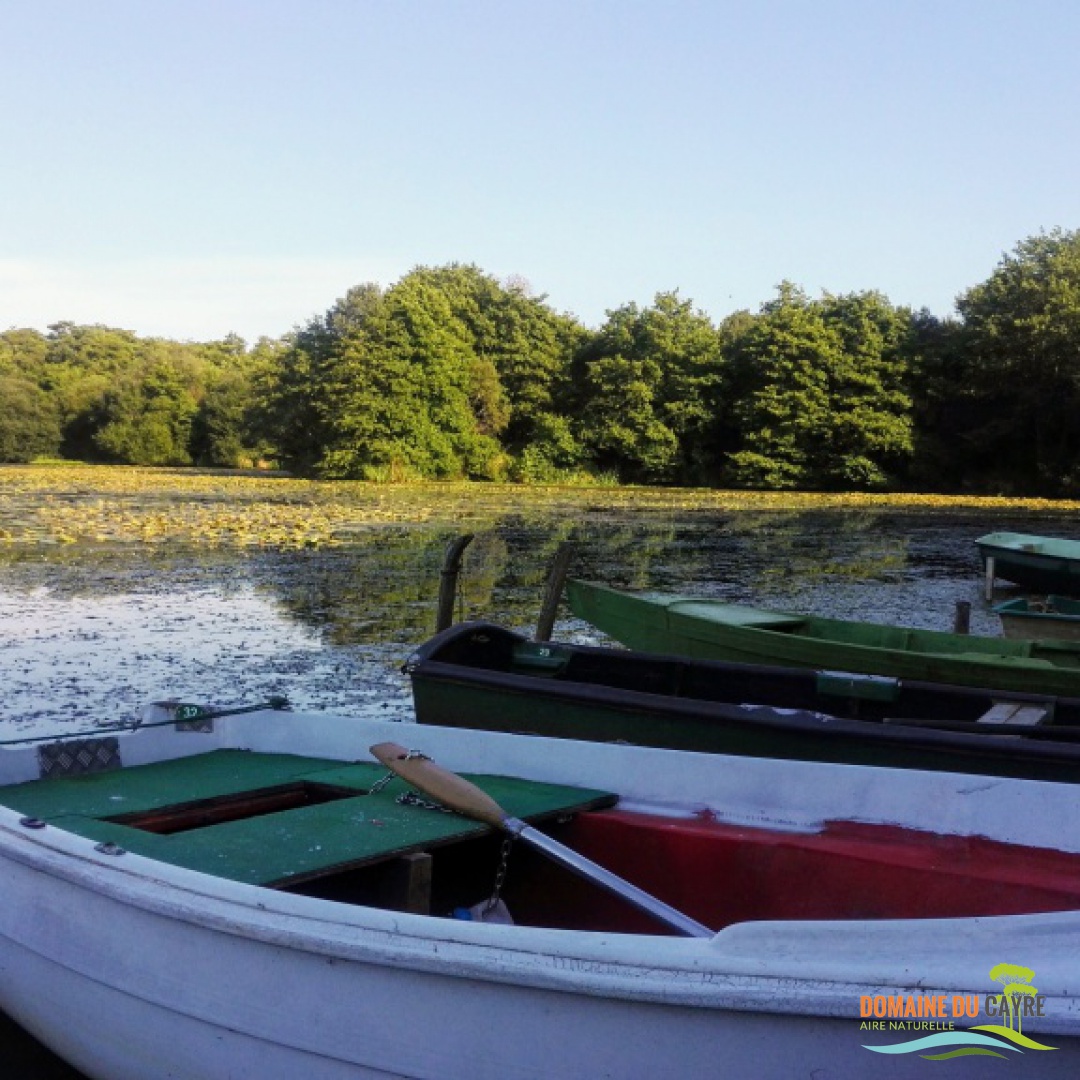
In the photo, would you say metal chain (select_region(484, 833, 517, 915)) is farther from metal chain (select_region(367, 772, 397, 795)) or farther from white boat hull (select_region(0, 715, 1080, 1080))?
white boat hull (select_region(0, 715, 1080, 1080))

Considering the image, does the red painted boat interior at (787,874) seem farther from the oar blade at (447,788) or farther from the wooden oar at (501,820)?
the oar blade at (447,788)

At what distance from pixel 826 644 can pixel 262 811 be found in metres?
3.92

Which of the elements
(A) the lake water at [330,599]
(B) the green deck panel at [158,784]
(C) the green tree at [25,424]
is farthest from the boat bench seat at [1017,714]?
(C) the green tree at [25,424]

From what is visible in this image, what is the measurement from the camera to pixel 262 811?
4.41 m

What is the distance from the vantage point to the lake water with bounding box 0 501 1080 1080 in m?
8.61

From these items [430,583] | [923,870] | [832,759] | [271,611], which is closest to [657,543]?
[430,583]

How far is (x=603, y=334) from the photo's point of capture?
50.3 metres

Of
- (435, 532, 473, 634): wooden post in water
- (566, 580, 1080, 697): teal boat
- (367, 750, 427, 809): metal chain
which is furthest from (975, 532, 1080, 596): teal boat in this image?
(367, 750, 427, 809): metal chain

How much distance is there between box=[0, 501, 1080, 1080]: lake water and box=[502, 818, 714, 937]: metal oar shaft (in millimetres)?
1710

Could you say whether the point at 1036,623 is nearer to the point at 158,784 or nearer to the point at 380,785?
the point at 380,785

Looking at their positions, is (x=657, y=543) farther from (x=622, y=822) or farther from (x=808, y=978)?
(x=808, y=978)

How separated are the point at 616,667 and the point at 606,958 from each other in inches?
168

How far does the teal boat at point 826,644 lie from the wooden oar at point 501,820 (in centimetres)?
360

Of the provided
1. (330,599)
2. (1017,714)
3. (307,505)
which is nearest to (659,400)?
(307,505)
